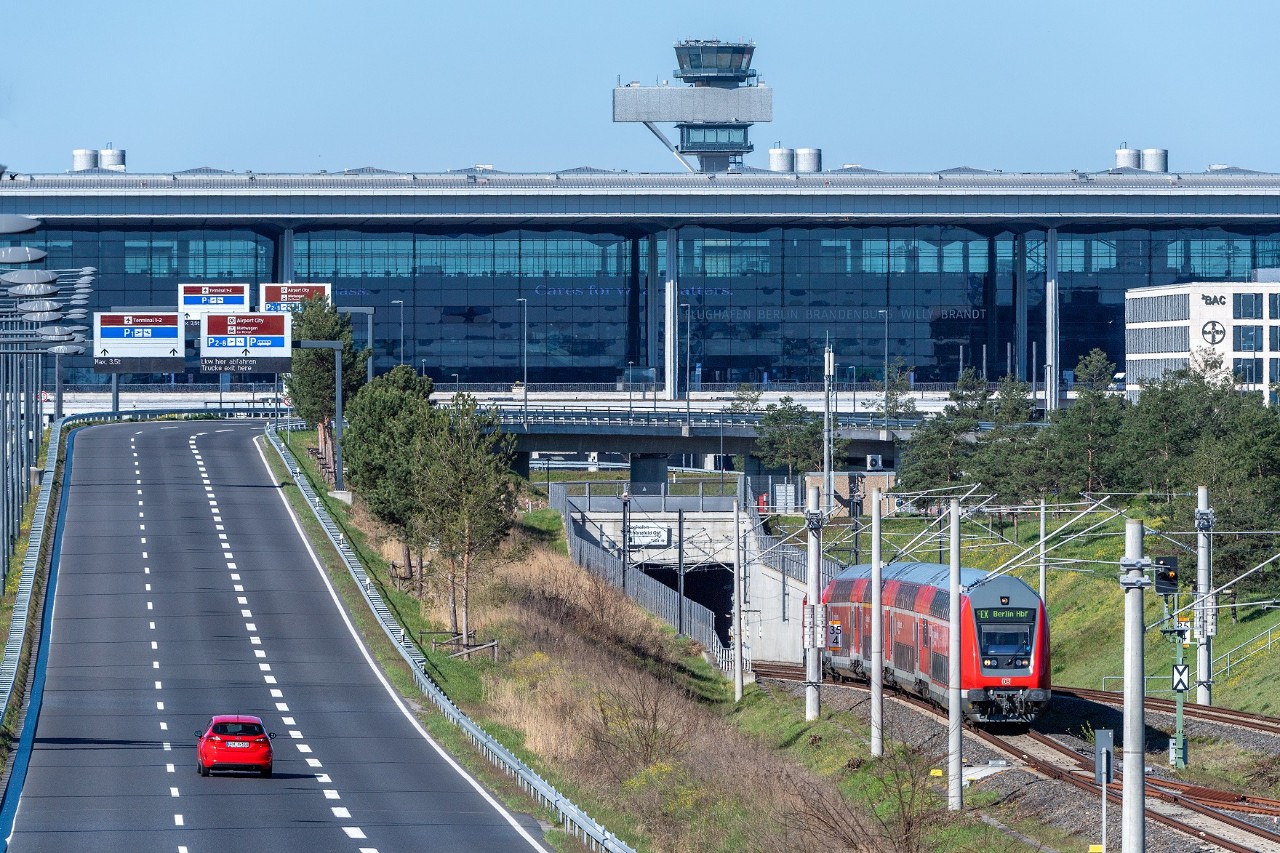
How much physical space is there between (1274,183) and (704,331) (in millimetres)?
47147

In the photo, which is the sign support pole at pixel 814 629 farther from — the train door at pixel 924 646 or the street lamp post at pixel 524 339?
the street lamp post at pixel 524 339

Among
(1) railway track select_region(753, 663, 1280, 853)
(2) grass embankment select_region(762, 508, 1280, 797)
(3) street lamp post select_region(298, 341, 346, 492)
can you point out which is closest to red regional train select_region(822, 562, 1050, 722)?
(1) railway track select_region(753, 663, 1280, 853)

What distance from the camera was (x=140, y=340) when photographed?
101 metres

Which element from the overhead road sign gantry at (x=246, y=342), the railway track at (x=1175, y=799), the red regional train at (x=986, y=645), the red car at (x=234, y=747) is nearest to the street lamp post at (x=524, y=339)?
the overhead road sign gantry at (x=246, y=342)

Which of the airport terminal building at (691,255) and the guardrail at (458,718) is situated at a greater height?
the airport terminal building at (691,255)

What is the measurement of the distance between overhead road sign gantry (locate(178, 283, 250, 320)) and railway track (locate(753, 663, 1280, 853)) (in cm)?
7112

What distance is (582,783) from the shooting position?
3684 cm

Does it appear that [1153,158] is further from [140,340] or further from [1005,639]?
[1005,639]

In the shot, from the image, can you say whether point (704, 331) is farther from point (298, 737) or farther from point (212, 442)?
point (298, 737)

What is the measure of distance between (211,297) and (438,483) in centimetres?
5014

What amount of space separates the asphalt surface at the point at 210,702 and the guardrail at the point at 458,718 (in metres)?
0.76

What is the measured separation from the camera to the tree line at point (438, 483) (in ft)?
202

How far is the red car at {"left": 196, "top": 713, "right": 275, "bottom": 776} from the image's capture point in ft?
120

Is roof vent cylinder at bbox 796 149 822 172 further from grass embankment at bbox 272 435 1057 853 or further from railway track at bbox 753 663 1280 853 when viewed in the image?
railway track at bbox 753 663 1280 853
